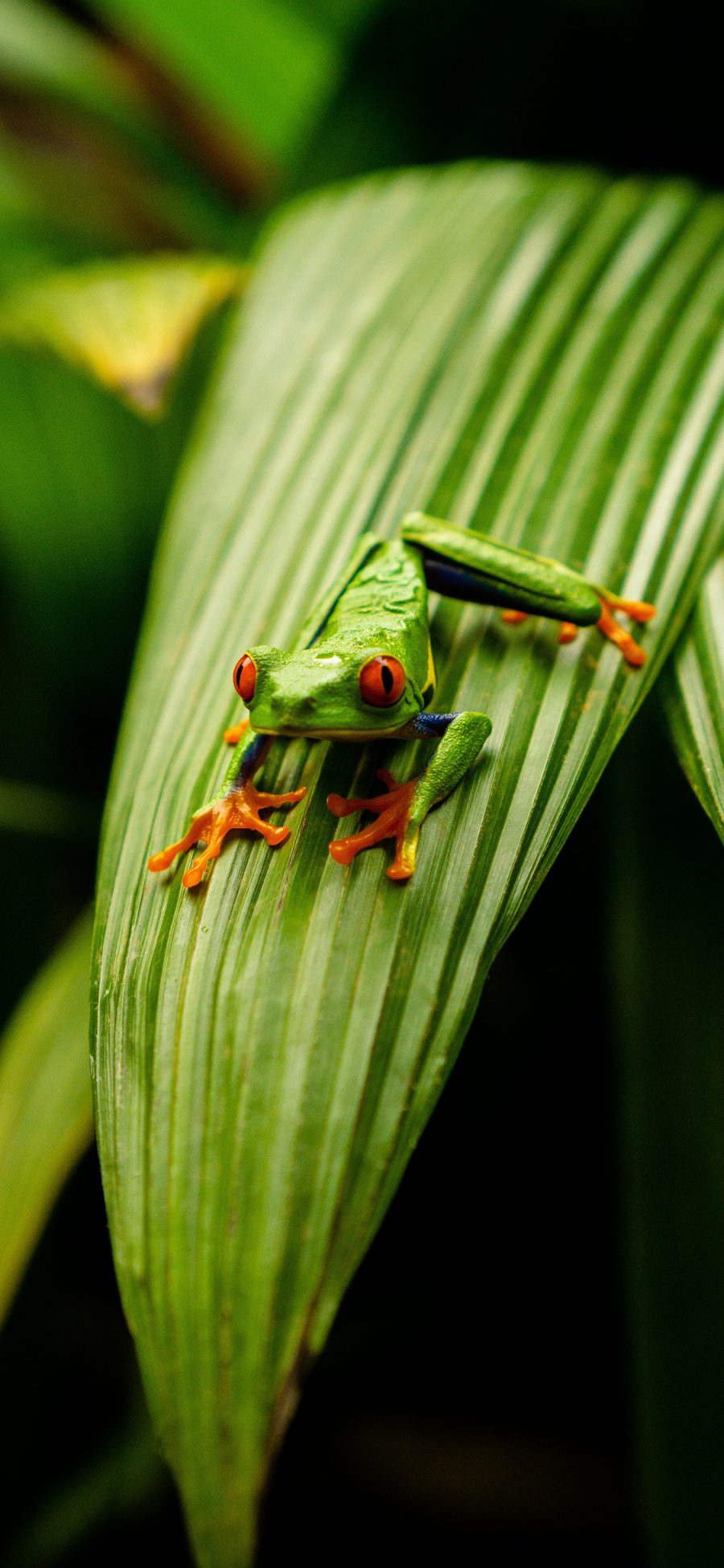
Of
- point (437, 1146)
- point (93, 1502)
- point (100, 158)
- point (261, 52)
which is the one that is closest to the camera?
point (93, 1502)

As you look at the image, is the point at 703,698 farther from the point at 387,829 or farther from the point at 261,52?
the point at 261,52

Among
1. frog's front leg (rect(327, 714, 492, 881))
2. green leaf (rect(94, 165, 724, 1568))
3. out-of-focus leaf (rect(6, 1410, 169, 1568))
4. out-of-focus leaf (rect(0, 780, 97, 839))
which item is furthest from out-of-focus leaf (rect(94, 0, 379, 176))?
out-of-focus leaf (rect(6, 1410, 169, 1568))

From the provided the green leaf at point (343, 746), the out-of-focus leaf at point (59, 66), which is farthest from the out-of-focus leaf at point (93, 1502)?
the out-of-focus leaf at point (59, 66)

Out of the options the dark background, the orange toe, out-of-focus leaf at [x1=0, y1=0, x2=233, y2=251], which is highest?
out-of-focus leaf at [x1=0, y1=0, x2=233, y2=251]

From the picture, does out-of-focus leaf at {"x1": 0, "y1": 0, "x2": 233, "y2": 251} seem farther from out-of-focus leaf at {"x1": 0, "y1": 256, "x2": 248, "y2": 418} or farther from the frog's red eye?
the frog's red eye

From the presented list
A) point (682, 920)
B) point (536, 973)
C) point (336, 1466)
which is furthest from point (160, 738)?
point (336, 1466)

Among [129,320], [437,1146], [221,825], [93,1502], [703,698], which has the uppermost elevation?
[129,320]

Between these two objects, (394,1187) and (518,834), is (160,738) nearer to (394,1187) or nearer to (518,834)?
(518,834)

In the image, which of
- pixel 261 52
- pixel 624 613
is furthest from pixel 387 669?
pixel 261 52
